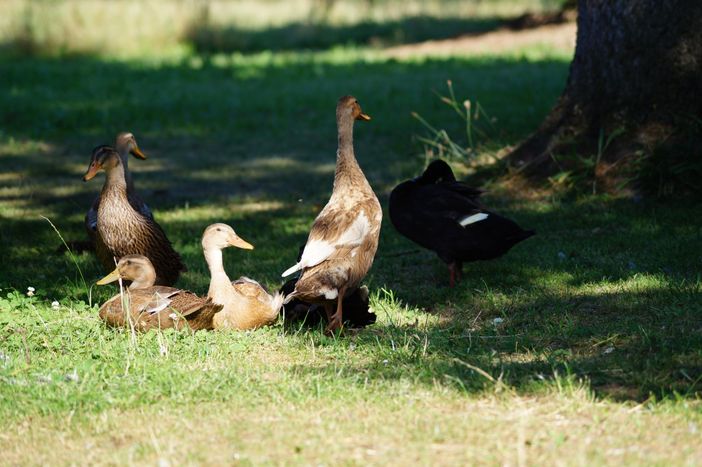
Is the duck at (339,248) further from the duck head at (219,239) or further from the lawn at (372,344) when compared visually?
the duck head at (219,239)

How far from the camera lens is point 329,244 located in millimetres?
6332

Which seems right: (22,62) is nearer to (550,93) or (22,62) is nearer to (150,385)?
(550,93)

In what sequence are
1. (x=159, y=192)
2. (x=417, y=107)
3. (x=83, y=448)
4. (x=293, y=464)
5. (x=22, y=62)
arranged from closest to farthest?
(x=293, y=464) < (x=83, y=448) < (x=159, y=192) < (x=417, y=107) < (x=22, y=62)

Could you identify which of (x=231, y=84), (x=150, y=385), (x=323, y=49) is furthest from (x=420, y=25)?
(x=150, y=385)

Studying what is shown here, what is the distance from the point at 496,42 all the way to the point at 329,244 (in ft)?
62.9

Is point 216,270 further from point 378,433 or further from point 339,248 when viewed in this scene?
point 378,433

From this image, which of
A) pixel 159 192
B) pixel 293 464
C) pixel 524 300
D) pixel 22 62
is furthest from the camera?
pixel 22 62

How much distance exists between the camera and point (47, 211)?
1037 cm

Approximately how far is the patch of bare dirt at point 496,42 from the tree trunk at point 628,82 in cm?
1292

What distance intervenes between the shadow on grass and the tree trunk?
53.9 ft

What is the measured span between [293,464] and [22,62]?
1997 centimetres

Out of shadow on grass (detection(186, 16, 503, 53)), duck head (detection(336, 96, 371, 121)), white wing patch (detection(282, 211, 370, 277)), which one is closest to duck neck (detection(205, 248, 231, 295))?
white wing patch (detection(282, 211, 370, 277))

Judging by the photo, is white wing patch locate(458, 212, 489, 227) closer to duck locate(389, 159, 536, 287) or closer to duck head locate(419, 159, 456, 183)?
duck locate(389, 159, 536, 287)

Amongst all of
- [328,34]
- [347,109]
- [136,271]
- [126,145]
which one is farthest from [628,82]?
[328,34]
